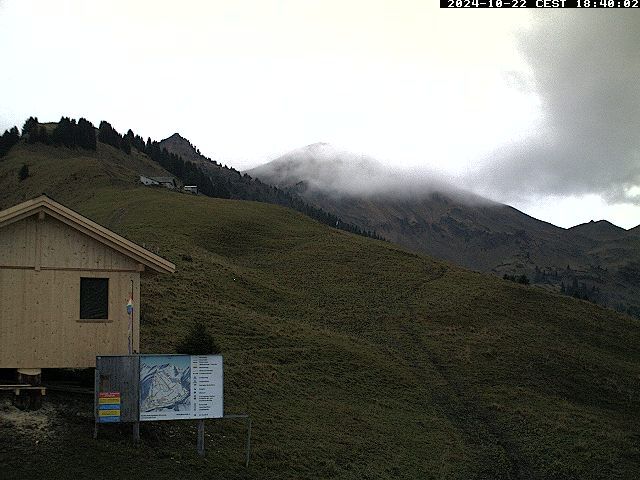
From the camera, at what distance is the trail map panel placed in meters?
20.4

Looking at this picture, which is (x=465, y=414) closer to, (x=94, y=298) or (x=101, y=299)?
(x=101, y=299)

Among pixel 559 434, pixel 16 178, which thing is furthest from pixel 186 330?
pixel 16 178

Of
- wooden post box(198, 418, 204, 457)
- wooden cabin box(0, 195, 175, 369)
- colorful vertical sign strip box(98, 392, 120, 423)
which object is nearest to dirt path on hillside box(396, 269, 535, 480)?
wooden post box(198, 418, 204, 457)

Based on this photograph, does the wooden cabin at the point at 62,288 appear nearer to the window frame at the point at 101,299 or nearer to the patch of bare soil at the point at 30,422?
the window frame at the point at 101,299

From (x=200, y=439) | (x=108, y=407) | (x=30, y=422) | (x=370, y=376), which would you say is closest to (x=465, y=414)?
(x=370, y=376)

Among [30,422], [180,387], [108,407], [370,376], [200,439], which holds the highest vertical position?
[180,387]

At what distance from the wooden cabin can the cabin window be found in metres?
0.03

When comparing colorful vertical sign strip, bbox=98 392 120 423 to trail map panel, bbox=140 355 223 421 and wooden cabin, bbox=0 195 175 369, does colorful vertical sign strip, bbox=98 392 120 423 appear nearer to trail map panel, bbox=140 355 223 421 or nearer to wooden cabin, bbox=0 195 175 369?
trail map panel, bbox=140 355 223 421

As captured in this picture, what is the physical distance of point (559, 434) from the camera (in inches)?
1337

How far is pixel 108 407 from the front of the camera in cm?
1997

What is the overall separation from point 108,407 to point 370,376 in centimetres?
2218

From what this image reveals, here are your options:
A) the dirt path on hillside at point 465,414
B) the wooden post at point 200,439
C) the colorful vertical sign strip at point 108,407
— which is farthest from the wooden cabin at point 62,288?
the dirt path on hillside at point 465,414

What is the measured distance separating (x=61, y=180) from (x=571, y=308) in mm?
97610

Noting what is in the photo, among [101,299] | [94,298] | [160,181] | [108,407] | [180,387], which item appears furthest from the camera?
[160,181]
